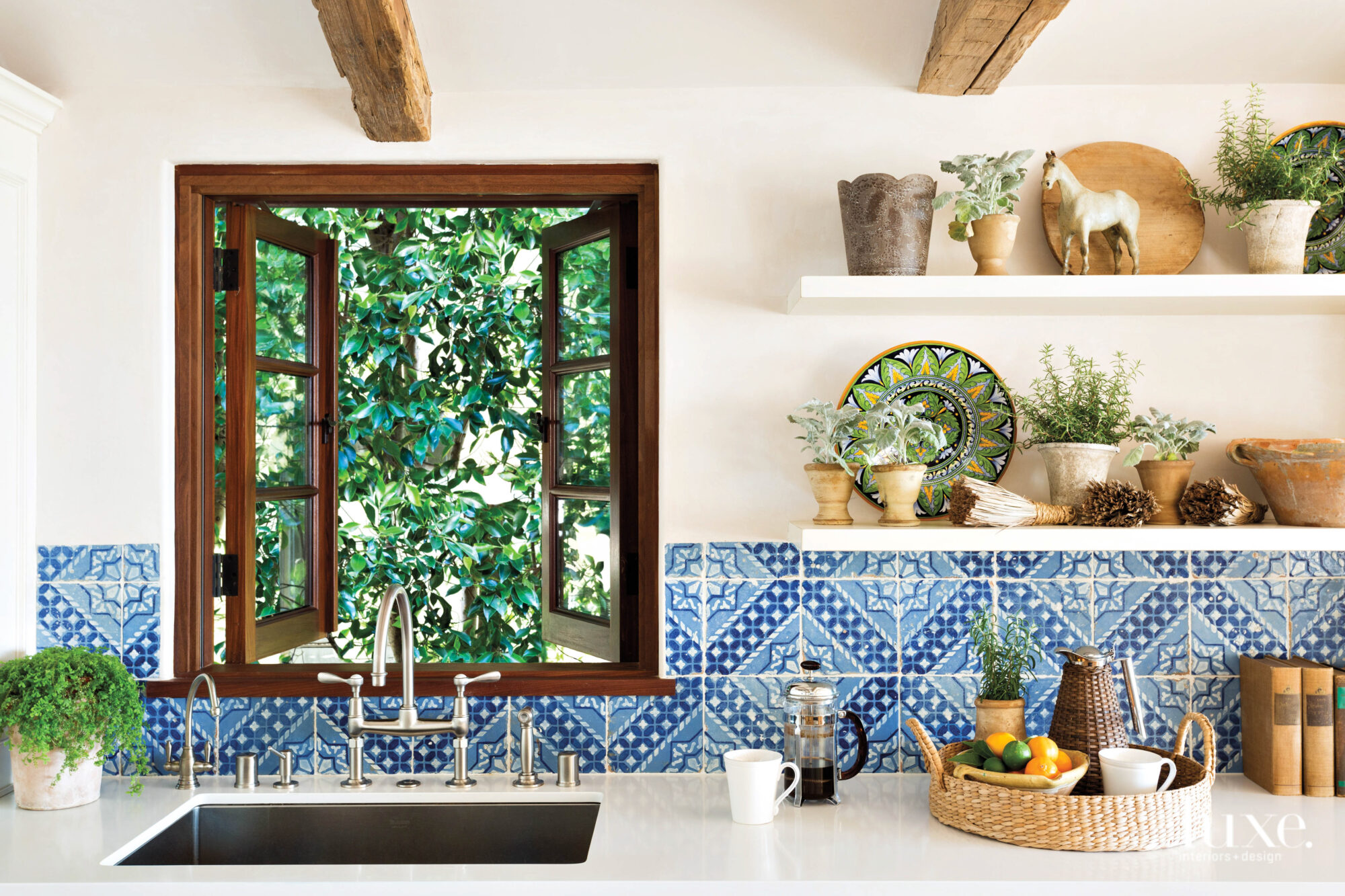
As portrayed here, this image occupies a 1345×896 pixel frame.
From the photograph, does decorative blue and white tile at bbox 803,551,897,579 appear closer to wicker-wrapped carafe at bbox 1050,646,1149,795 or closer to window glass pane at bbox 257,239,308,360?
wicker-wrapped carafe at bbox 1050,646,1149,795

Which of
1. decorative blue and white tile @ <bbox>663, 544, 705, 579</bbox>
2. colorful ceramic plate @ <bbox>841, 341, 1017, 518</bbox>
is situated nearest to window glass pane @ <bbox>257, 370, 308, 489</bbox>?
decorative blue and white tile @ <bbox>663, 544, 705, 579</bbox>

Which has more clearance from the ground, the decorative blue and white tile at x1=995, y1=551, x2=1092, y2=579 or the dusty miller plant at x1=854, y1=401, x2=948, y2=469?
the dusty miller plant at x1=854, y1=401, x2=948, y2=469

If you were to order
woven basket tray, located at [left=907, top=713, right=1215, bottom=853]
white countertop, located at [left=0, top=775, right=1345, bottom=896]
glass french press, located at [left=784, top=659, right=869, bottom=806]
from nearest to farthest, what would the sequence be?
white countertop, located at [left=0, top=775, right=1345, bottom=896], woven basket tray, located at [left=907, top=713, right=1215, bottom=853], glass french press, located at [left=784, top=659, right=869, bottom=806]

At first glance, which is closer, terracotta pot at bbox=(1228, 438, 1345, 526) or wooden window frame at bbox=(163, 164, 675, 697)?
terracotta pot at bbox=(1228, 438, 1345, 526)

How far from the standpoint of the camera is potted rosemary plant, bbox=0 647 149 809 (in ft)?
5.82

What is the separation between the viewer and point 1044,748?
1.70 m

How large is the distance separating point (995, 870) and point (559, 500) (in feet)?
5.40

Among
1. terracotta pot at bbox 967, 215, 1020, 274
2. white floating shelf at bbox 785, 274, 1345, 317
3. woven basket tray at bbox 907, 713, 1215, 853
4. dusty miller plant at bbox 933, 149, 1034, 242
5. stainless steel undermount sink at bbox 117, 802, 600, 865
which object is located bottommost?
stainless steel undermount sink at bbox 117, 802, 600, 865

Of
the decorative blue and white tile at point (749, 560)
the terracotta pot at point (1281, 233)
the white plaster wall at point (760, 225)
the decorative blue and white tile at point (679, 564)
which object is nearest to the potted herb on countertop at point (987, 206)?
the white plaster wall at point (760, 225)

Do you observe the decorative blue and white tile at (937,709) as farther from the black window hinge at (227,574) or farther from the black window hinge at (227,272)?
the black window hinge at (227,272)

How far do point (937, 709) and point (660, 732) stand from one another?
59 cm

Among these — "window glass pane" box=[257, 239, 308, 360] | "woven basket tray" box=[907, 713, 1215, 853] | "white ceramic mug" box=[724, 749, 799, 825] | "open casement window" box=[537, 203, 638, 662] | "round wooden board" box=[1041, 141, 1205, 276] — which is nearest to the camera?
"woven basket tray" box=[907, 713, 1215, 853]

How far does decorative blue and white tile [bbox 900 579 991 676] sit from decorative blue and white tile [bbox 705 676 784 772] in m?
0.29

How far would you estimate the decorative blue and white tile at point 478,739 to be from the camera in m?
2.05
